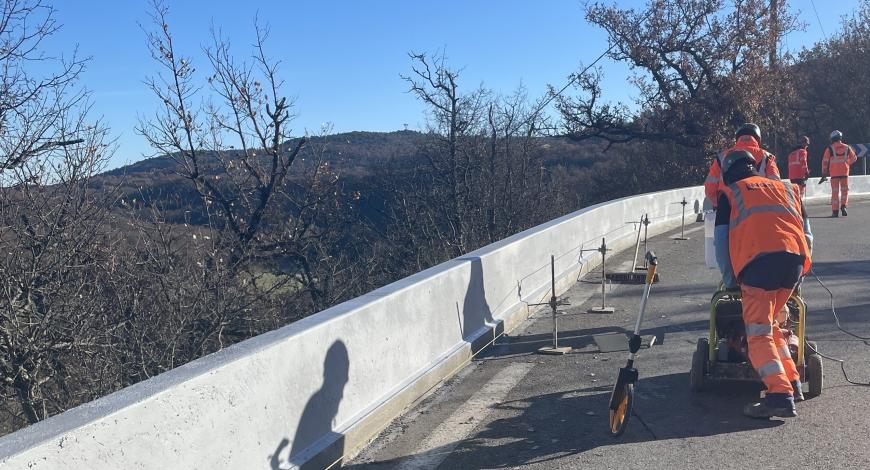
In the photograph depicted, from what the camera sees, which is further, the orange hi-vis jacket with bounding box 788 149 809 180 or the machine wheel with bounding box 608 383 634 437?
the orange hi-vis jacket with bounding box 788 149 809 180

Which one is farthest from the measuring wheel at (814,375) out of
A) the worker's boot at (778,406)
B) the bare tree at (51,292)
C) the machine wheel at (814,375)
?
the bare tree at (51,292)

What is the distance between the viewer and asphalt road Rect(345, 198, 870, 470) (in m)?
4.65

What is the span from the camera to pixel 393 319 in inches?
223

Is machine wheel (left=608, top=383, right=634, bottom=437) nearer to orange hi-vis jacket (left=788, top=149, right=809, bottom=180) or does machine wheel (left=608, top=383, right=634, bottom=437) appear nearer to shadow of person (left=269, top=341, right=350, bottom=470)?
shadow of person (left=269, top=341, right=350, bottom=470)

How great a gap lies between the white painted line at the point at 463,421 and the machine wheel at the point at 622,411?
88 centimetres

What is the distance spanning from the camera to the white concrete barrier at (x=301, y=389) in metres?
3.07

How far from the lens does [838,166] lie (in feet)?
57.5

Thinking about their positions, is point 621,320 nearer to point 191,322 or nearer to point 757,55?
point 191,322

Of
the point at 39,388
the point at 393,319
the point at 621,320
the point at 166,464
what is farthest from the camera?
the point at 39,388

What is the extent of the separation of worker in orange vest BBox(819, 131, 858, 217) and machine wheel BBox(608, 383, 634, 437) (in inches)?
573

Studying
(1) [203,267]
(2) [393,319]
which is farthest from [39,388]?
(2) [393,319]

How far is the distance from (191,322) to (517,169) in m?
A: 22.8

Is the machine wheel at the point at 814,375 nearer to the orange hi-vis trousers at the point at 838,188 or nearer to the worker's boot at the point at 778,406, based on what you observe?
the worker's boot at the point at 778,406

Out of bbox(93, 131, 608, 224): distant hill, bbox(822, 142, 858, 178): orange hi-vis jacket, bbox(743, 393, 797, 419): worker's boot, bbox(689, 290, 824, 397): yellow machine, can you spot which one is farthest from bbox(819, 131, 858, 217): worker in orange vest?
bbox(743, 393, 797, 419): worker's boot
